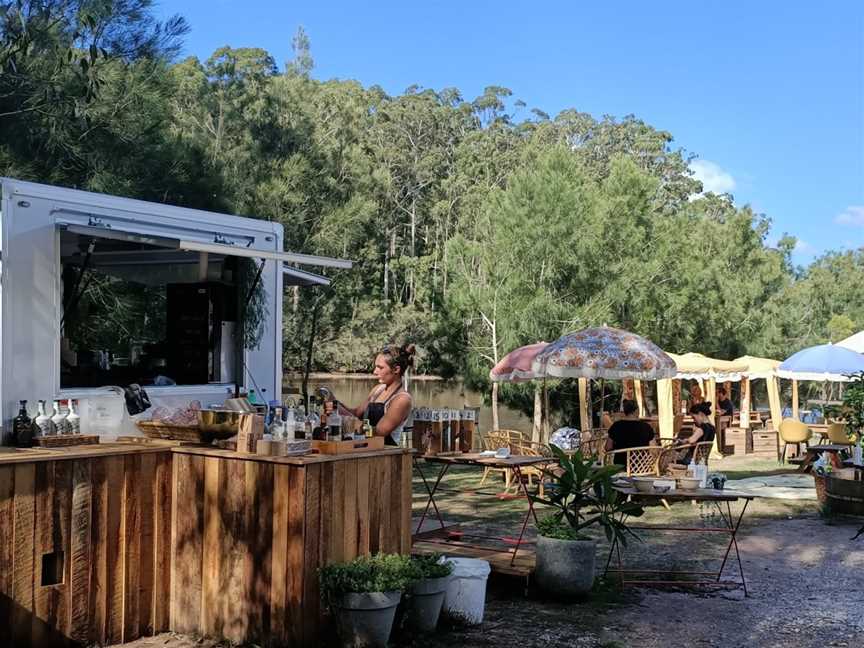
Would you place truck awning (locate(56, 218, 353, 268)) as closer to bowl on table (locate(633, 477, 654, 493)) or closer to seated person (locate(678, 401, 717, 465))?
bowl on table (locate(633, 477, 654, 493))

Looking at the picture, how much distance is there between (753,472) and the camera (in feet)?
44.4

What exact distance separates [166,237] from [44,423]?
1281 millimetres

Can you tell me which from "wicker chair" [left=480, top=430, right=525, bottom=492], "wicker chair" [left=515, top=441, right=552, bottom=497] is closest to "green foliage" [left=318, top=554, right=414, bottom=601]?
"wicker chair" [left=480, top=430, right=525, bottom=492]

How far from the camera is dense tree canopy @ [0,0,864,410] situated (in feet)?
31.7

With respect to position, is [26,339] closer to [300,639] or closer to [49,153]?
[300,639]

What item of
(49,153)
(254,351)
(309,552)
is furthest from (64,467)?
(49,153)

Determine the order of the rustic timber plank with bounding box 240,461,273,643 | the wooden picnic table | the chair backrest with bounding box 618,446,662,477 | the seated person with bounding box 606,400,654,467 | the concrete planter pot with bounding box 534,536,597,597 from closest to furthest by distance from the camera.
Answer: the rustic timber plank with bounding box 240,461,273,643
the concrete planter pot with bounding box 534,536,597,597
the wooden picnic table
the chair backrest with bounding box 618,446,662,477
the seated person with bounding box 606,400,654,467

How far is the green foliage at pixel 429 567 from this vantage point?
471cm

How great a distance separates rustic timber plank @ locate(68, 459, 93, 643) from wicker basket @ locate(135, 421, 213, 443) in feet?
1.71

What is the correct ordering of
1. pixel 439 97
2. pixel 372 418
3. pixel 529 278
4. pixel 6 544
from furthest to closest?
pixel 439 97, pixel 529 278, pixel 372 418, pixel 6 544

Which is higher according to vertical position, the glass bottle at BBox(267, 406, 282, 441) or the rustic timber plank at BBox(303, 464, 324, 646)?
the glass bottle at BBox(267, 406, 282, 441)

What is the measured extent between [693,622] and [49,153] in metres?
7.78

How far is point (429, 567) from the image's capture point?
15.9 feet

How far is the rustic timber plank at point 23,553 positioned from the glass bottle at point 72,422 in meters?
0.44
